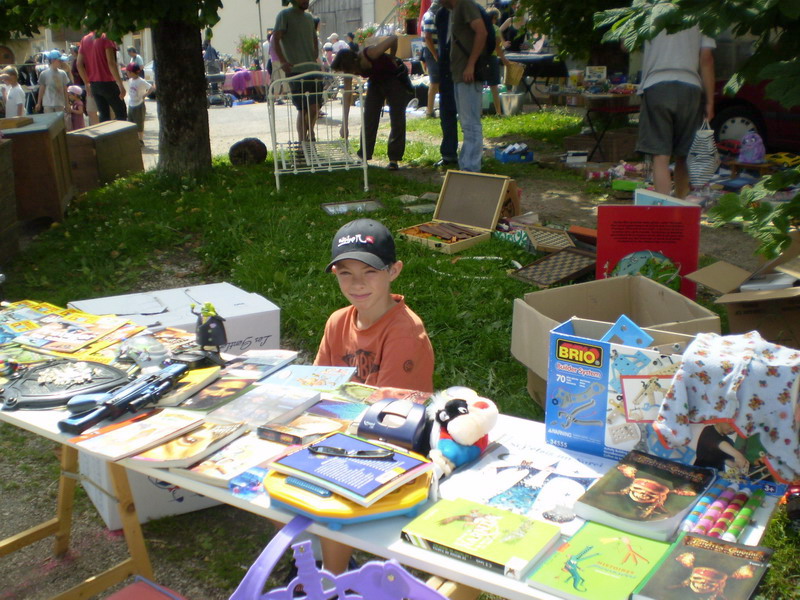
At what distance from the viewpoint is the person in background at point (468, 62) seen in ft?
25.3

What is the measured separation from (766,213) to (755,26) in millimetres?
655

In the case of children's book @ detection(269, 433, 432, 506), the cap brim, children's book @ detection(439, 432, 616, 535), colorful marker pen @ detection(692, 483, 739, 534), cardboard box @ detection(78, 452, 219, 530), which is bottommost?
cardboard box @ detection(78, 452, 219, 530)

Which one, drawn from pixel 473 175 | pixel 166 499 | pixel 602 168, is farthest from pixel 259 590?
pixel 602 168

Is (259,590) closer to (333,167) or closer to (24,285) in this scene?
(24,285)

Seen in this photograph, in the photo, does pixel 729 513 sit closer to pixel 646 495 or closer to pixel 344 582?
pixel 646 495

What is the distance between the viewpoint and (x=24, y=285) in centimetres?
583

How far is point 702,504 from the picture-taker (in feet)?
5.49

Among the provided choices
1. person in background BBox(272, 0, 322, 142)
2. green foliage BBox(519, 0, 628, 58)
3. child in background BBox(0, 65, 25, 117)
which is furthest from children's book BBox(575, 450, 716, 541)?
child in background BBox(0, 65, 25, 117)

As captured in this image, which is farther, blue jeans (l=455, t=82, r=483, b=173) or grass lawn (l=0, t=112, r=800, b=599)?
blue jeans (l=455, t=82, r=483, b=173)

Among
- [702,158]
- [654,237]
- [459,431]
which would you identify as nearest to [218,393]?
[459,431]

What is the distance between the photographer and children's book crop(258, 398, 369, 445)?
1992mm

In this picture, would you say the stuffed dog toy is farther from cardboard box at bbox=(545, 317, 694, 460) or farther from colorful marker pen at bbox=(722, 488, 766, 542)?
colorful marker pen at bbox=(722, 488, 766, 542)

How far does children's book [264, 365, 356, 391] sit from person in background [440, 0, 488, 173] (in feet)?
18.9

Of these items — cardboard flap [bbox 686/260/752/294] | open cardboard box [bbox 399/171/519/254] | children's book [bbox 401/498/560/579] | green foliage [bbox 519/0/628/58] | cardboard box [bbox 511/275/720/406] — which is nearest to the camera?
children's book [bbox 401/498/560/579]
